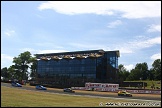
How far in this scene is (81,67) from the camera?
10950 centimetres

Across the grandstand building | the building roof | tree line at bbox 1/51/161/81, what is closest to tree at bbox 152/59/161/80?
tree line at bbox 1/51/161/81

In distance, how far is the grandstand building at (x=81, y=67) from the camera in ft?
348

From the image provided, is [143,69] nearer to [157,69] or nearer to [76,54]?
[157,69]

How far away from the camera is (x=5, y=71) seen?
19488 cm

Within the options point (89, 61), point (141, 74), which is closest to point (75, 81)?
point (89, 61)

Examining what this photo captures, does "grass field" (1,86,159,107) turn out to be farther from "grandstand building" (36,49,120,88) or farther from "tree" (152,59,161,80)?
"tree" (152,59,161,80)

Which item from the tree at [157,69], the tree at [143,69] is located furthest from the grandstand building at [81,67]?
the tree at [143,69]

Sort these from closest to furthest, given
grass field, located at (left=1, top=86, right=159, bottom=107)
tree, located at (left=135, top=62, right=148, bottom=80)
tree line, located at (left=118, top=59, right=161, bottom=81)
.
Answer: grass field, located at (left=1, top=86, right=159, bottom=107)
tree line, located at (left=118, top=59, right=161, bottom=81)
tree, located at (left=135, top=62, right=148, bottom=80)

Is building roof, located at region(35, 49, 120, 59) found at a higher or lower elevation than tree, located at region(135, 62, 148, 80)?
higher

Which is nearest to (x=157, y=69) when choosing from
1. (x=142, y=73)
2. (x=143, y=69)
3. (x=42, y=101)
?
(x=143, y=69)

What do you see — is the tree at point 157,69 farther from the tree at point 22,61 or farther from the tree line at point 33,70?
the tree at point 22,61

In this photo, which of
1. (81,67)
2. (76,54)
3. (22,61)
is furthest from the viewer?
(22,61)

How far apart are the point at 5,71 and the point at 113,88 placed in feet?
435

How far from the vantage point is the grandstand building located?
106 meters
